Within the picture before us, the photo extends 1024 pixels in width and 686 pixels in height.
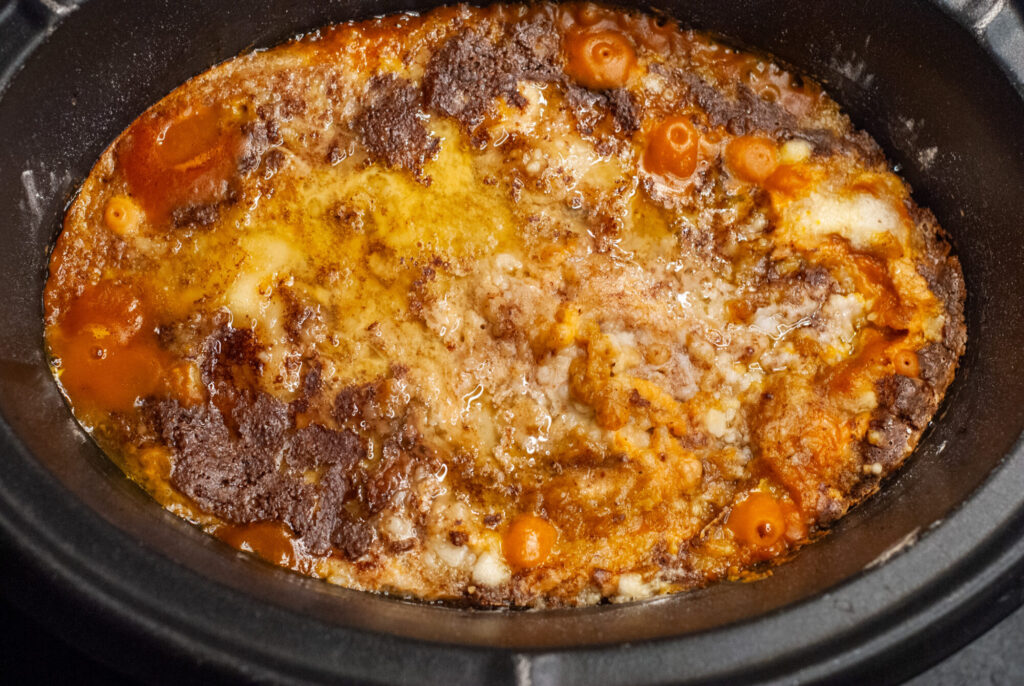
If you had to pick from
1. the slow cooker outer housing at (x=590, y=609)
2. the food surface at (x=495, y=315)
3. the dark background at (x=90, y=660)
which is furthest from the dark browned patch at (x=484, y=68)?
the dark background at (x=90, y=660)

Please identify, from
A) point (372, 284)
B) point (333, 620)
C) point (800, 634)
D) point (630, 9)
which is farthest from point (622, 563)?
point (630, 9)

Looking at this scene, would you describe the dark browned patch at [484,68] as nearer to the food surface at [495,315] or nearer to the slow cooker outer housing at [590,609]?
the food surface at [495,315]

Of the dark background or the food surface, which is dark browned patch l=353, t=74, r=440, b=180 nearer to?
the food surface

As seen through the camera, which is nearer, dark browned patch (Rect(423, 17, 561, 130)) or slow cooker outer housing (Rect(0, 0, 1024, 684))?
slow cooker outer housing (Rect(0, 0, 1024, 684))

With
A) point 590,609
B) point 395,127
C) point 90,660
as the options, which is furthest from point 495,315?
point 90,660

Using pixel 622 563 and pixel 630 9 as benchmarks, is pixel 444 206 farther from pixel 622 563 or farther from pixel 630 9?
pixel 622 563

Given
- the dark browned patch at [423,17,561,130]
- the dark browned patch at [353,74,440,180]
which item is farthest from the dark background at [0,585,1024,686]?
the dark browned patch at [423,17,561,130]

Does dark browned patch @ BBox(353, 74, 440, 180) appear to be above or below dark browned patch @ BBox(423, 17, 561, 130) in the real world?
below
